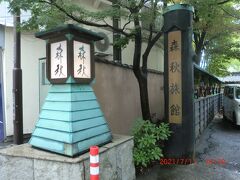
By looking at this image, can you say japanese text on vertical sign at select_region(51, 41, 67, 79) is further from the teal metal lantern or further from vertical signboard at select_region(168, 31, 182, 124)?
vertical signboard at select_region(168, 31, 182, 124)

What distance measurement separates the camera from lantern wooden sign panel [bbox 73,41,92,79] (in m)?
4.06

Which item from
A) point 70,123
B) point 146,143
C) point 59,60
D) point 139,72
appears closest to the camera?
point 70,123

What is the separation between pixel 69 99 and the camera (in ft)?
12.9

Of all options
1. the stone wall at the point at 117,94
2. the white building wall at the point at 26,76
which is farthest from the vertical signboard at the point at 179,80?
the white building wall at the point at 26,76

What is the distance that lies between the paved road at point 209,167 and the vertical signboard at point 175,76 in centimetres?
113

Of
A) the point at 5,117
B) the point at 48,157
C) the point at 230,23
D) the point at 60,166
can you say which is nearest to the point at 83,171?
the point at 60,166

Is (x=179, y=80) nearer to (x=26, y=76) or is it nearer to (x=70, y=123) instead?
(x=70, y=123)

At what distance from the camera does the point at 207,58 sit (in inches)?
714

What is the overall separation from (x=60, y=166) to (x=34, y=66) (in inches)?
240

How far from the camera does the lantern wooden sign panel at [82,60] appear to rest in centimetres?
406

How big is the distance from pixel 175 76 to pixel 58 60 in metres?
3.07

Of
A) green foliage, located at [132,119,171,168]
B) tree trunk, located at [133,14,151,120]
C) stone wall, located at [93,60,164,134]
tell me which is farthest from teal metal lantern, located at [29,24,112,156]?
tree trunk, located at [133,14,151,120]

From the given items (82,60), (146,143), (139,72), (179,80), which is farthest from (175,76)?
(82,60)
